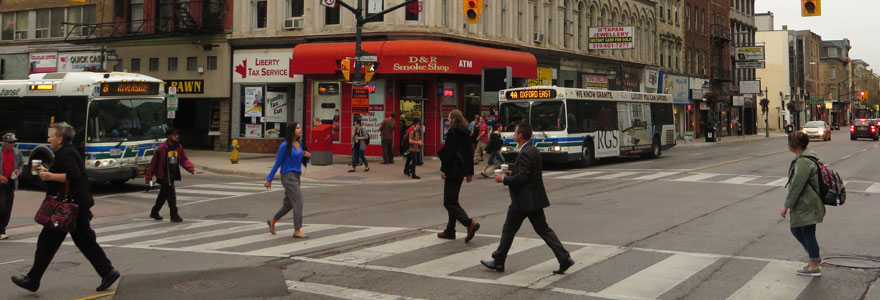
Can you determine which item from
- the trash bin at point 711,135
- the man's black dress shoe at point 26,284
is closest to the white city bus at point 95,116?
the man's black dress shoe at point 26,284

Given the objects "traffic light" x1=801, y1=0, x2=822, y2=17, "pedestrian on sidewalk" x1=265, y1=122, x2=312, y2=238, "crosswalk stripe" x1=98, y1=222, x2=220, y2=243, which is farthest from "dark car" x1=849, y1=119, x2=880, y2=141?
"pedestrian on sidewalk" x1=265, y1=122, x2=312, y2=238

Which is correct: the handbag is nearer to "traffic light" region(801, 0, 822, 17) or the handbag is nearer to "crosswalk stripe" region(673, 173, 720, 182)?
"crosswalk stripe" region(673, 173, 720, 182)

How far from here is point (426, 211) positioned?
12969 mm

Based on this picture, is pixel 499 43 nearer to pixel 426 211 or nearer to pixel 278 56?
pixel 278 56

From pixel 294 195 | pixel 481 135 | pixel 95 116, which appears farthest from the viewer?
pixel 481 135

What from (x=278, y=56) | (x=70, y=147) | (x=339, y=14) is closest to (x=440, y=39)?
(x=339, y=14)

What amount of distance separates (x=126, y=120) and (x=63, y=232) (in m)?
11.5

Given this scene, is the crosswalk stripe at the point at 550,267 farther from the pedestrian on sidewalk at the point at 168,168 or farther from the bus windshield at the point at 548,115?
the bus windshield at the point at 548,115

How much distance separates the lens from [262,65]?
30.8 meters

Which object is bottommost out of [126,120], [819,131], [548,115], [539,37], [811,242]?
[811,242]

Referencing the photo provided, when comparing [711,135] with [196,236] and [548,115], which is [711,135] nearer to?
[548,115]

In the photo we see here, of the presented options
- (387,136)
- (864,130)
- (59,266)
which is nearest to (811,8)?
(387,136)

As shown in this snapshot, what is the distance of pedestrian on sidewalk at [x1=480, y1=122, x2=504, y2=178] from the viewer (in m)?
19.5

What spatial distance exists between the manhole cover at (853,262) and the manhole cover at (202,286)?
21.7 feet
